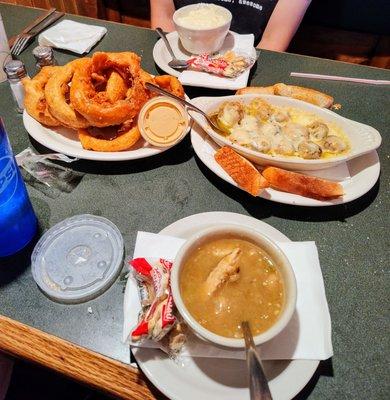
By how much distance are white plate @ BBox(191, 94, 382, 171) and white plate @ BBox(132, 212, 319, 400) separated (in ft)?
1.72

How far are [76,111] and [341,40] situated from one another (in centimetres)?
213

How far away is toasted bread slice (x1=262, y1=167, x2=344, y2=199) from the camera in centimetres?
96

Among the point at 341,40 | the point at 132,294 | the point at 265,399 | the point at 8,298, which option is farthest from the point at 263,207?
the point at 341,40

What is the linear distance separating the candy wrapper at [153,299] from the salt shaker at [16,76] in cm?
86

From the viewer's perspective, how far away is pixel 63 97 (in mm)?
1124

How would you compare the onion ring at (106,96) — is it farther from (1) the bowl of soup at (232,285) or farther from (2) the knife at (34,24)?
(2) the knife at (34,24)

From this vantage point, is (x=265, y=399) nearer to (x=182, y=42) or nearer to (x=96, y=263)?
(x=96, y=263)

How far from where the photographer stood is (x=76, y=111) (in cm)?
109

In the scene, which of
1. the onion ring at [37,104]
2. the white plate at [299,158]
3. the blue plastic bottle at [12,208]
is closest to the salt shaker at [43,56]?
the onion ring at [37,104]

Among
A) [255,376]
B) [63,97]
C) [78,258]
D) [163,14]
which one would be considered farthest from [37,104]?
[163,14]

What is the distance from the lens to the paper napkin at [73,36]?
162 centimetres

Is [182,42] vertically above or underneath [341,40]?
above

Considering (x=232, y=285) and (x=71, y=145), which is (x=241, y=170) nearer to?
(x=232, y=285)

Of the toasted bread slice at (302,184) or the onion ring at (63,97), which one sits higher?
the onion ring at (63,97)
